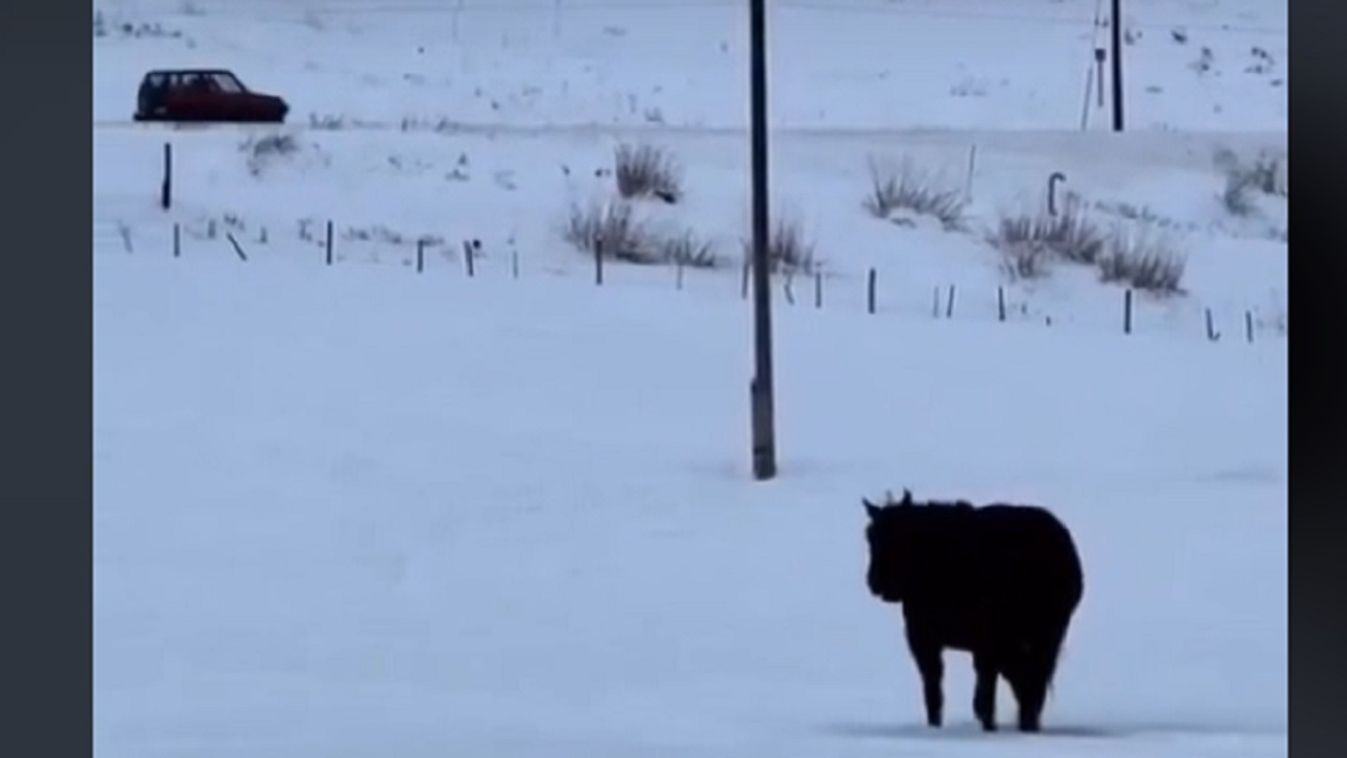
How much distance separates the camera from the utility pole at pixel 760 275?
6.89 m

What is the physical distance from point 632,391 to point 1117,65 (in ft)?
2.74

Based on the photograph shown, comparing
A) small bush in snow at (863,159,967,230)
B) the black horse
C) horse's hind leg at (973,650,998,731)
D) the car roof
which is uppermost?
the car roof

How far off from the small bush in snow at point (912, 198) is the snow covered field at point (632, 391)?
0.02 meters

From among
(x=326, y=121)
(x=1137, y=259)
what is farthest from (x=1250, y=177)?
(x=326, y=121)

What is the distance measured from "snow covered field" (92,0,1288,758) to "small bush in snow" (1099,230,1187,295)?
3 centimetres

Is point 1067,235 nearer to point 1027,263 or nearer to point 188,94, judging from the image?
point 1027,263

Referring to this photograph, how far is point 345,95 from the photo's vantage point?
6.89 m

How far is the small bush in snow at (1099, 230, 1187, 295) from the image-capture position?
22.7 ft

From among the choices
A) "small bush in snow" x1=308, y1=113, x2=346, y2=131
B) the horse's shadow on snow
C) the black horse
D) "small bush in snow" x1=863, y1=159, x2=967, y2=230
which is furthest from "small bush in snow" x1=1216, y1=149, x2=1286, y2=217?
"small bush in snow" x1=308, y1=113, x2=346, y2=131

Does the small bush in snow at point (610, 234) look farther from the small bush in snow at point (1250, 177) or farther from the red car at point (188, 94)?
the small bush in snow at point (1250, 177)

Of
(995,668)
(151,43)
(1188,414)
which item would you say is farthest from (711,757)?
(151,43)

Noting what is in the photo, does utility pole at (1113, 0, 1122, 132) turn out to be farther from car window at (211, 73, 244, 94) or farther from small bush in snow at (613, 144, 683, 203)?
car window at (211, 73, 244, 94)

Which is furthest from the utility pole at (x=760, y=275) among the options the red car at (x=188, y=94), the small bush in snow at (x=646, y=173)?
the red car at (x=188, y=94)

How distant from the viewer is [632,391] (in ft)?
22.7
